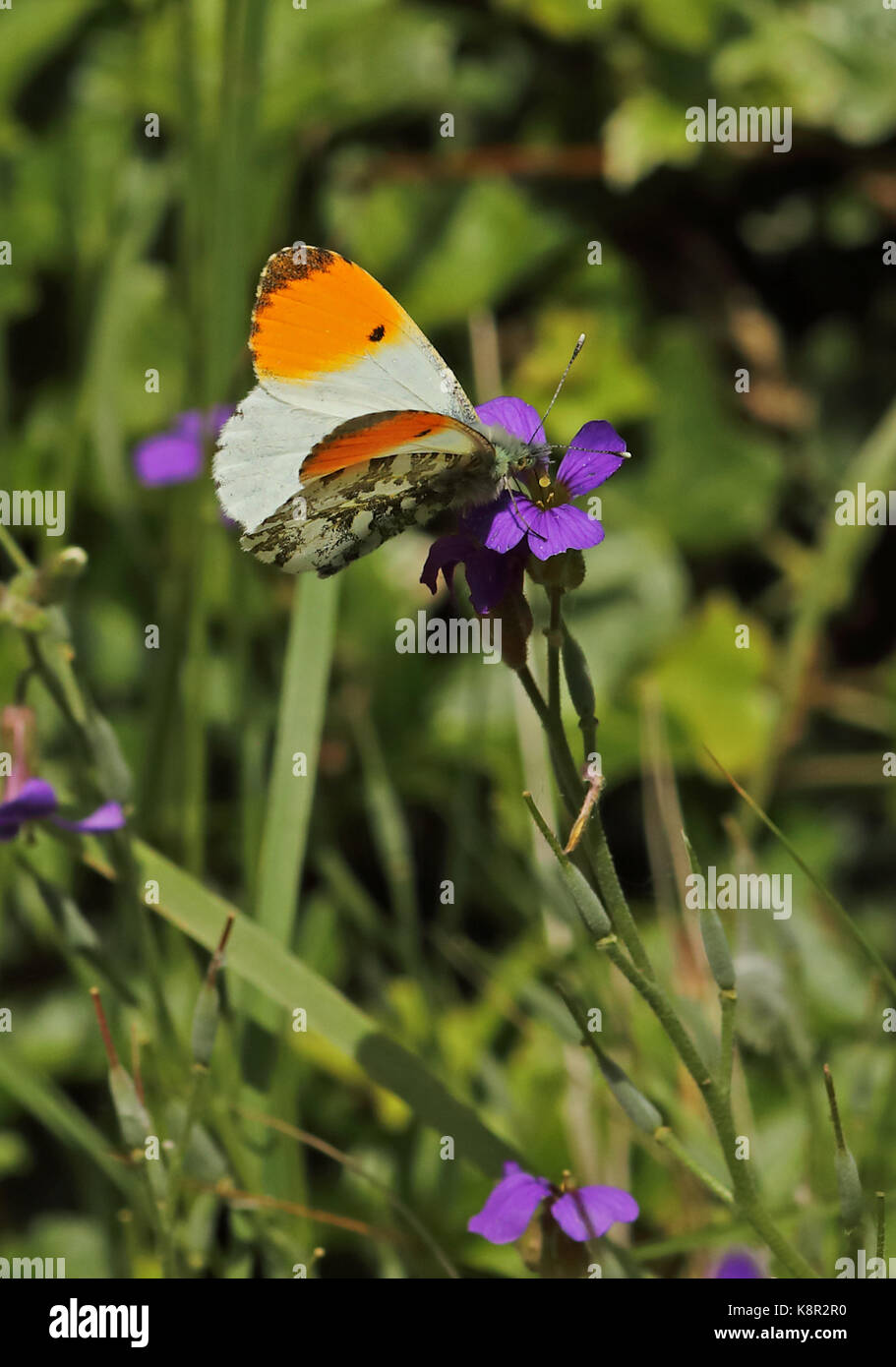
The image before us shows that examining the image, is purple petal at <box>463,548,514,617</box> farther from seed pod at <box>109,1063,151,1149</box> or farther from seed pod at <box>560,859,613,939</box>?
seed pod at <box>109,1063,151,1149</box>

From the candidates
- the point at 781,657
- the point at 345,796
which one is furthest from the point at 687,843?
the point at 781,657

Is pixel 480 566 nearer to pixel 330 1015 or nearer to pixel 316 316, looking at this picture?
pixel 316 316

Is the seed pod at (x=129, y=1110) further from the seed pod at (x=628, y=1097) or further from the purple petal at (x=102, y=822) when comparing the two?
the seed pod at (x=628, y=1097)
